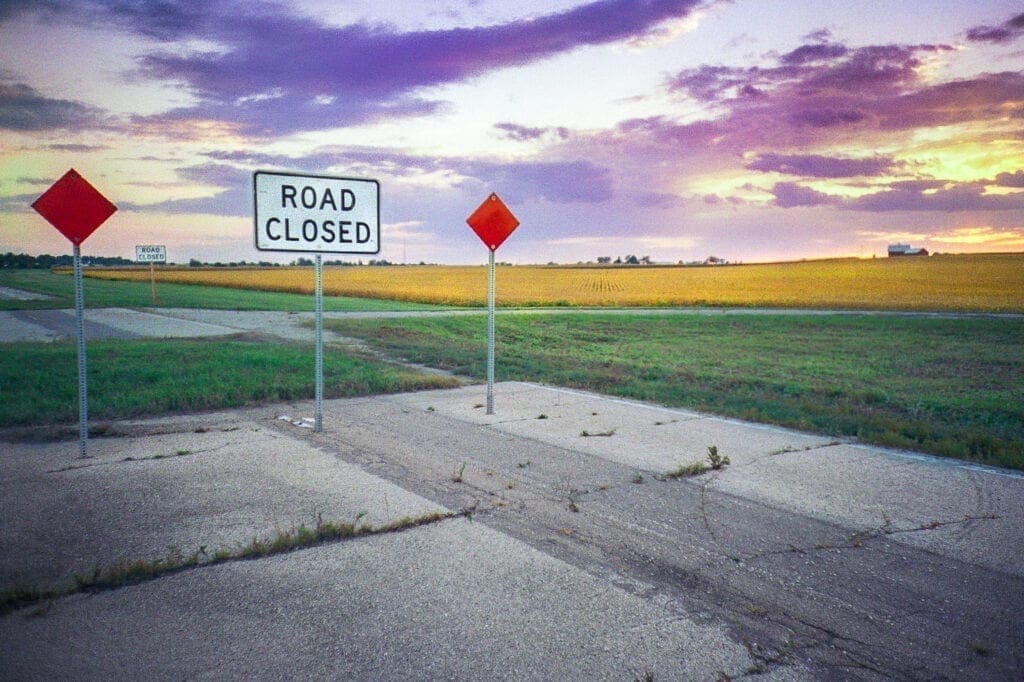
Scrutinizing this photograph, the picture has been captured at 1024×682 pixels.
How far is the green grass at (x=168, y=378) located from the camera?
797 centimetres

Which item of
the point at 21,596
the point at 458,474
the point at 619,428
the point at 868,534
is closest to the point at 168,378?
the point at 458,474

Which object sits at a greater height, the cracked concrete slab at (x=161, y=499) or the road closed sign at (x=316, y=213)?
the road closed sign at (x=316, y=213)

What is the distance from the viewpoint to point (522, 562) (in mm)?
3717

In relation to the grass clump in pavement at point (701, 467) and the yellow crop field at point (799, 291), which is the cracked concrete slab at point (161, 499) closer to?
the grass clump in pavement at point (701, 467)

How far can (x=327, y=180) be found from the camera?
23.0 feet

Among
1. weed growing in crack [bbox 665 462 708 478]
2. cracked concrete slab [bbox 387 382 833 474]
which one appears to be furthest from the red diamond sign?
weed growing in crack [bbox 665 462 708 478]

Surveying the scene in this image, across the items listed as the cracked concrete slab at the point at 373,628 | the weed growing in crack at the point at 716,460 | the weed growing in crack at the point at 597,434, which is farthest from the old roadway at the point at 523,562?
the weed growing in crack at the point at 597,434

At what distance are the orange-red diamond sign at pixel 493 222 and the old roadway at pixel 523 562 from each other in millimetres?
2855

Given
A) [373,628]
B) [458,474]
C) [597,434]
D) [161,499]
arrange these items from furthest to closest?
[597,434], [458,474], [161,499], [373,628]

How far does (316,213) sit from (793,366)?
1098 centimetres

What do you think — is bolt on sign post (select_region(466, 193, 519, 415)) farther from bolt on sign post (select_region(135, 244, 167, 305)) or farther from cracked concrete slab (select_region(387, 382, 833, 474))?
bolt on sign post (select_region(135, 244, 167, 305))

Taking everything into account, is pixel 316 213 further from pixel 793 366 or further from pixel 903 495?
pixel 793 366

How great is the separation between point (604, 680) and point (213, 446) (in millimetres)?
4846

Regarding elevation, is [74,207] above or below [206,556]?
above
